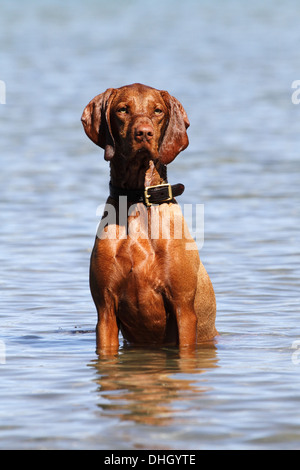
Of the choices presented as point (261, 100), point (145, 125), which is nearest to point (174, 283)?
point (145, 125)

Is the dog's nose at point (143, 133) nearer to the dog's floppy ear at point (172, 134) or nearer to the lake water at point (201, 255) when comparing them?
the dog's floppy ear at point (172, 134)

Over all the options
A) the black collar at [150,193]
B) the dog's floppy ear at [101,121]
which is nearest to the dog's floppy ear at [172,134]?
the black collar at [150,193]

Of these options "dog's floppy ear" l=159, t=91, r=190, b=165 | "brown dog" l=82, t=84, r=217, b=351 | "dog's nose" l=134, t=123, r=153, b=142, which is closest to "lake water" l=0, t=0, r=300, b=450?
"brown dog" l=82, t=84, r=217, b=351

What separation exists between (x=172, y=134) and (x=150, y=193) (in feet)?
1.35

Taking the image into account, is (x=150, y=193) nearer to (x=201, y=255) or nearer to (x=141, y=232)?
(x=141, y=232)

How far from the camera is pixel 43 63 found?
113 ft

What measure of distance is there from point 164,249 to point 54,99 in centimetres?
1999

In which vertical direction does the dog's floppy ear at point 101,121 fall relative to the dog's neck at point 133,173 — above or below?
above

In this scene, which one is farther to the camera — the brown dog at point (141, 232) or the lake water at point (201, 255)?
the brown dog at point (141, 232)

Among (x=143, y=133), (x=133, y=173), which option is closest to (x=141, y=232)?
(x=133, y=173)

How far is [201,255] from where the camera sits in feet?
34.6

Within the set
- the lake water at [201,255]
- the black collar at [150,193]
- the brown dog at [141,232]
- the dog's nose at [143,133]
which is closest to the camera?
the lake water at [201,255]

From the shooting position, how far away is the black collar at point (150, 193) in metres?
6.70
